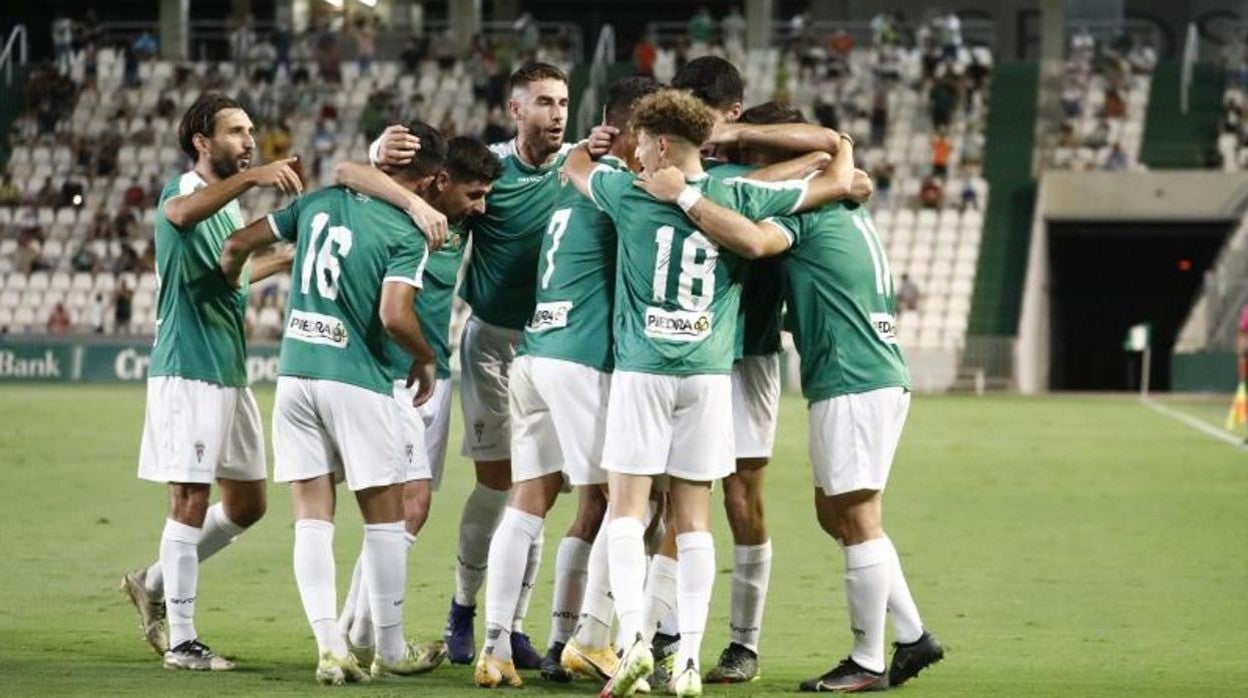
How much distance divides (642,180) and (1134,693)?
9.41ft

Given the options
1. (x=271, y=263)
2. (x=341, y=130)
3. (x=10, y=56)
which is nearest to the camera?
(x=271, y=263)

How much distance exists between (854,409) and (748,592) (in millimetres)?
962

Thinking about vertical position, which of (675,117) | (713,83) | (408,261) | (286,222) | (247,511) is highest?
(713,83)

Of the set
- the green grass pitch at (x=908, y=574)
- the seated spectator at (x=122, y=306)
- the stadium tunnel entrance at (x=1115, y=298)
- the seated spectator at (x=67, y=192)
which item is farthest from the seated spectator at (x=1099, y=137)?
the green grass pitch at (x=908, y=574)

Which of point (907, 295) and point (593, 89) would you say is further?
point (593, 89)

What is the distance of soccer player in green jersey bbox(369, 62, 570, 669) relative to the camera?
9.36 meters

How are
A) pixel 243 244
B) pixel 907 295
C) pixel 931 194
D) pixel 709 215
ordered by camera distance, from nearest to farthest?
pixel 709 215, pixel 243 244, pixel 907 295, pixel 931 194

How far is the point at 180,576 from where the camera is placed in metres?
9.08

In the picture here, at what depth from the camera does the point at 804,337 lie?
8719mm

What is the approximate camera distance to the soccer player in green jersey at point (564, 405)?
28.3 feet

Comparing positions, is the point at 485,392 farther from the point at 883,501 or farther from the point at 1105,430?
the point at 1105,430

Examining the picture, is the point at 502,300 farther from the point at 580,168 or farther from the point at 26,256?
the point at 26,256

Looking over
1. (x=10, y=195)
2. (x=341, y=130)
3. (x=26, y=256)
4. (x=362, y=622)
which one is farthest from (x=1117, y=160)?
(x=362, y=622)

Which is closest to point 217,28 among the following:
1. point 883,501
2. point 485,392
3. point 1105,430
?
point 1105,430
